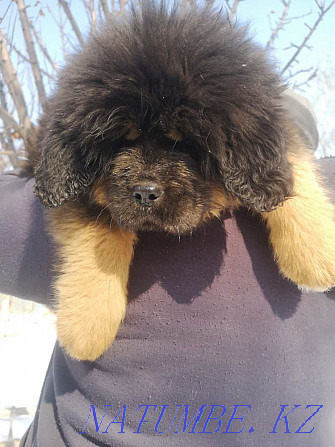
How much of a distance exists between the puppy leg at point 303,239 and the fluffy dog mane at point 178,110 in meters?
0.15

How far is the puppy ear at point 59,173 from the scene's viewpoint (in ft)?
4.56

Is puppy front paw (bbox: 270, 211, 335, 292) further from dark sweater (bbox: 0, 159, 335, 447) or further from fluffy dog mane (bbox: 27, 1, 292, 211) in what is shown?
fluffy dog mane (bbox: 27, 1, 292, 211)

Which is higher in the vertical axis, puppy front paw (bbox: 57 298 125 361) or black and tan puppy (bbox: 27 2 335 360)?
black and tan puppy (bbox: 27 2 335 360)

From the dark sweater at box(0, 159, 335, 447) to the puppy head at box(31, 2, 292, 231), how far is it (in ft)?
0.53

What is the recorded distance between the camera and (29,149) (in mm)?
2057

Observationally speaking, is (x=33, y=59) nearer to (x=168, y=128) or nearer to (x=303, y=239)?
(x=168, y=128)

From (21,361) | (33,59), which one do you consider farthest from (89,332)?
(21,361)

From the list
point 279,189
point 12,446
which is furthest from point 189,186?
point 12,446

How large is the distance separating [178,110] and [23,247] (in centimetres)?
78

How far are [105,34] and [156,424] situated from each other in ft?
4.50

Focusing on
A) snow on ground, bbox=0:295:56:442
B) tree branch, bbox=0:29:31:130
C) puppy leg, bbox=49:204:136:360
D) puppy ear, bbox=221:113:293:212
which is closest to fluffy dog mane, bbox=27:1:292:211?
puppy ear, bbox=221:113:293:212

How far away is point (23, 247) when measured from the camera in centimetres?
157

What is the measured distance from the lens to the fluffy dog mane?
4.23 ft

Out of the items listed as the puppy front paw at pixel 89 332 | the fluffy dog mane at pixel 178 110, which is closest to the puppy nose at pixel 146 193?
the fluffy dog mane at pixel 178 110
